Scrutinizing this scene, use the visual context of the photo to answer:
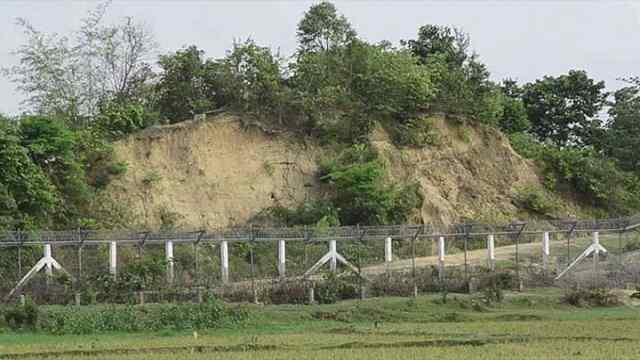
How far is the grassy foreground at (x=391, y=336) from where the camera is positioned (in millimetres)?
22391

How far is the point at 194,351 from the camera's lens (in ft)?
76.5

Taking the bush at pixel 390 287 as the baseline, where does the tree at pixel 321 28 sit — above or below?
above

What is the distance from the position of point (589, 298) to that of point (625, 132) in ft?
89.0

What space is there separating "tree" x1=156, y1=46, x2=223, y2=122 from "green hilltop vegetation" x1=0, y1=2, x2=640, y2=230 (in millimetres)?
51

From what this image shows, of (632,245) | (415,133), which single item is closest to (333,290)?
(632,245)

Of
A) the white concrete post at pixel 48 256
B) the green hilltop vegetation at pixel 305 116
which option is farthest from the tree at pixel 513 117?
the white concrete post at pixel 48 256

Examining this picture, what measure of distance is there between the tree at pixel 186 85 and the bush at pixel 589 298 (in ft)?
63.2

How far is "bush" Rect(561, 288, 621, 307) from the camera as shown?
33.7m

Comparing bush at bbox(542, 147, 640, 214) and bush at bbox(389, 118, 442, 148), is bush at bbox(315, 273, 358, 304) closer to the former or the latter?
bush at bbox(389, 118, 442, 148)

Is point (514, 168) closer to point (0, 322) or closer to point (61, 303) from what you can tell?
point (61, 303)

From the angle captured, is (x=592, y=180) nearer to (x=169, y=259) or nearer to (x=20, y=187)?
(x=169, y=259)

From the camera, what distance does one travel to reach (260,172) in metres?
46.7

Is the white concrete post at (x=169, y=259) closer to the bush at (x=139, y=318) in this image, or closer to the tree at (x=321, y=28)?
the bush at (x=139, y=318)

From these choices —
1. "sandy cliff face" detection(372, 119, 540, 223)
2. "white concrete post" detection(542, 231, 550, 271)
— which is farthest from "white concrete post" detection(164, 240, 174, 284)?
"sandy cliff face" detection(372, 119, 540, 223)
